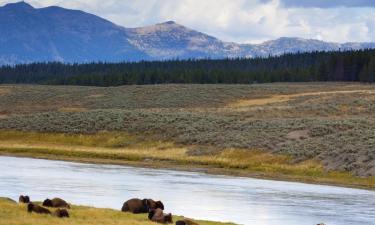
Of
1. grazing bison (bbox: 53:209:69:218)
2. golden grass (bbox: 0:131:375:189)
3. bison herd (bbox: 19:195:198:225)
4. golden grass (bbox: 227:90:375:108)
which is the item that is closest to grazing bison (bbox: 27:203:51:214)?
bison herd (bbox: 19:195:198:225)

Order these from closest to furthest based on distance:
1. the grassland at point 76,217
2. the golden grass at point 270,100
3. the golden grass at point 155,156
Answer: the grassland at point 76,217 < the golden grass at point 155,156 < the golden grass at point 270,100

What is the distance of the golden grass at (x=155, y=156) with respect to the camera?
4525cm

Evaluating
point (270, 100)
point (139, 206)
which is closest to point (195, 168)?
point (139, 206)

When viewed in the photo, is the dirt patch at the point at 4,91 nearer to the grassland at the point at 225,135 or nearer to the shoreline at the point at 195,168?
the grassland at the point at 225,135

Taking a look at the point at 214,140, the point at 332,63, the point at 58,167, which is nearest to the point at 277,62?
the point at 332,63

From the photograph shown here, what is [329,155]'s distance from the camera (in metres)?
47.9

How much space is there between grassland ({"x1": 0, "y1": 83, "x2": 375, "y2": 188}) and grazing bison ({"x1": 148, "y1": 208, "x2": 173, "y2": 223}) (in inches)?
780

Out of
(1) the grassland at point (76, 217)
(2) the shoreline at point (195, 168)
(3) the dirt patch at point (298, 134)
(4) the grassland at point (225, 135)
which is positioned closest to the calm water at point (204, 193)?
(2) the shoreline at point (195, 168)

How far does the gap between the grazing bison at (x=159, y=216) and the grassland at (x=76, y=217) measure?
0.22 metres

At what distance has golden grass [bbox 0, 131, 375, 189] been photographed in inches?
1781

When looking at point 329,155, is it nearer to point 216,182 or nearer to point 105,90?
point 216,182

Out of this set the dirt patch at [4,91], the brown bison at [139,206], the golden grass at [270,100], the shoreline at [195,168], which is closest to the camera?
the brown bison at [139,206]

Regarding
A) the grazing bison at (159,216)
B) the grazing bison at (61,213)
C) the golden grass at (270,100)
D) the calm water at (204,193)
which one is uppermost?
the golden grass at (270,100)

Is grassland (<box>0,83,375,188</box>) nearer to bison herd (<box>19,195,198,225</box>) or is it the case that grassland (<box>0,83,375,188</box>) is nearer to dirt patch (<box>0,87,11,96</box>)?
dirt patch (<box>0,87,11,96</box>)
